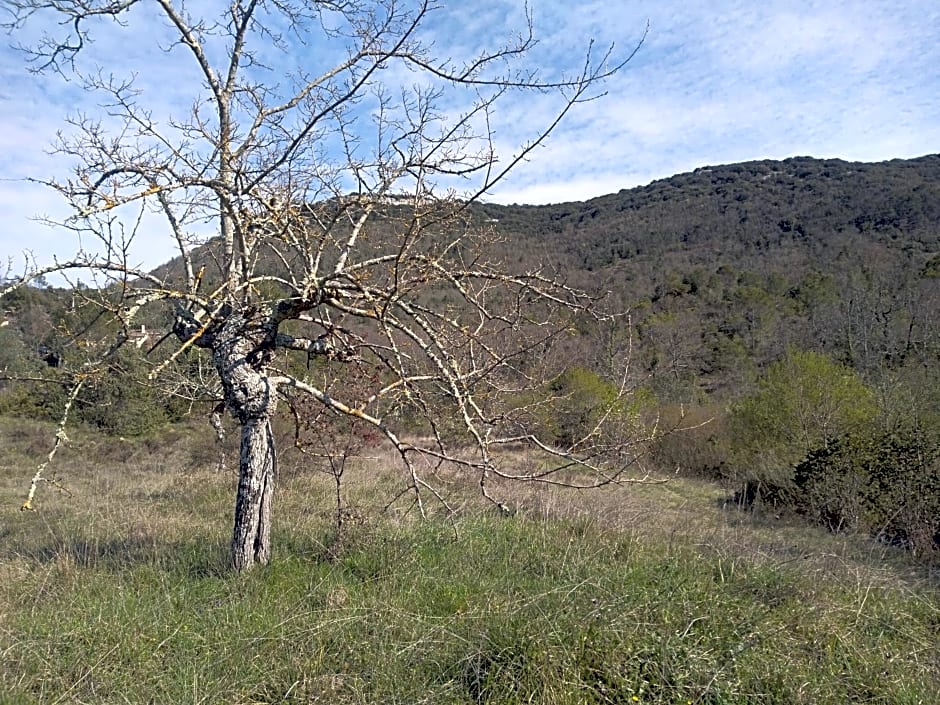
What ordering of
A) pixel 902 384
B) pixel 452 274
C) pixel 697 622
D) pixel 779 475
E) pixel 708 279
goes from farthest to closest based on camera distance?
1. pixel 708 279
2. pixel 902 384
3. pixel 779 475
4. pixel 452 274
5. pixel 697 622

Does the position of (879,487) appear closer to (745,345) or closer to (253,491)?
(253,491)

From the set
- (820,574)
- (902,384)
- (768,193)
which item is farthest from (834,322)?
(768,193)

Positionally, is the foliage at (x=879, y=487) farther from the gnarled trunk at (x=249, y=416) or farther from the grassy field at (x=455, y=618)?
the gnarled trunk at (x=249, y=416)

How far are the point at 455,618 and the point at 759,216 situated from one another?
181ft

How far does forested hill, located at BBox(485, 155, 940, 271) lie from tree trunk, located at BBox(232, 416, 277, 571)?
28786 millimetres

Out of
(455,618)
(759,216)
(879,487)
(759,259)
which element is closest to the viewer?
(455,618)

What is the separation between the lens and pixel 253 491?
413 cm

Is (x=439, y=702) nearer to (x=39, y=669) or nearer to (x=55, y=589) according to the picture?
(x=39, y=669)

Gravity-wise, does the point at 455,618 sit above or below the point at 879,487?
above

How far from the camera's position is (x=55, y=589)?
410 centimetres

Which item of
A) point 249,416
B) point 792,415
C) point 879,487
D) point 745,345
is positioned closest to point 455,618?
point 249,416

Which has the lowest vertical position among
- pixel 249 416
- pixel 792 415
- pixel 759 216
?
pixel 792 415

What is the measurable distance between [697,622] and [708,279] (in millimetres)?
34195

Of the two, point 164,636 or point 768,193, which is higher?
point 768,193
